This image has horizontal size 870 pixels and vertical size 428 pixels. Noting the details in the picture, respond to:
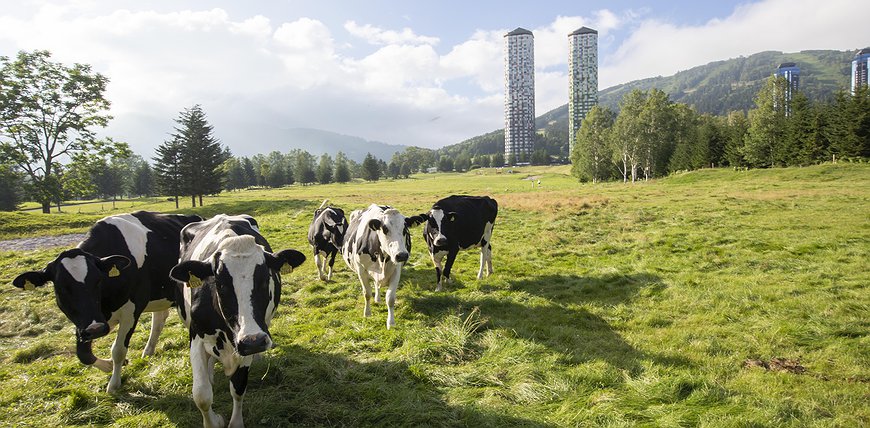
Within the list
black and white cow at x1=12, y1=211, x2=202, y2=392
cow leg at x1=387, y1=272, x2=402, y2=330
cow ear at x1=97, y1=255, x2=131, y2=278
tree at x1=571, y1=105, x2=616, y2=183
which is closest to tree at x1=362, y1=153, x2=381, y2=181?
tree at x1=571, y1=105, x2=616, y2=183

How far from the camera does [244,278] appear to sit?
4020 millimetres

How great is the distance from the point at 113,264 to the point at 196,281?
1.75 m

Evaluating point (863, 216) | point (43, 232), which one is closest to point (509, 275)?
point (863, 216)

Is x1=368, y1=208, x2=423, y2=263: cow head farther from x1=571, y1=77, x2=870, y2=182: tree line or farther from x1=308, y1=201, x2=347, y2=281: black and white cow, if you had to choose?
x1=571, y1=77, x2=870, y2=182: tree line

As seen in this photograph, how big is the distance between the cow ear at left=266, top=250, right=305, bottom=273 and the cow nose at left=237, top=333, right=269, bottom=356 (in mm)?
869

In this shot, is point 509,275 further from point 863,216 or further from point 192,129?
point 192,129

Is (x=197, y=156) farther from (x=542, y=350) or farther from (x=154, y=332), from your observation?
(x=542, y=350)

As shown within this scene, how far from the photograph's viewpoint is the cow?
787 cm

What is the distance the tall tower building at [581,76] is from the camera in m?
141

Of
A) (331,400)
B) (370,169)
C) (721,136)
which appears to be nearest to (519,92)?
(370,169)

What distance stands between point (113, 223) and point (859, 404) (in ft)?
32.5

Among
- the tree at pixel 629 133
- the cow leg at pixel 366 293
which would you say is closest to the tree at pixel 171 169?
the cow leg at pixel 366 293

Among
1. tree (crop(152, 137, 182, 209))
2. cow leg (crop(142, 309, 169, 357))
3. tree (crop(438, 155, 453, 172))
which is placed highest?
tree (crop(438, 155, 453, 172))

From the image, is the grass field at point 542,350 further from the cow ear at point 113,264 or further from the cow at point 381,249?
the cow ear at point 113,264
